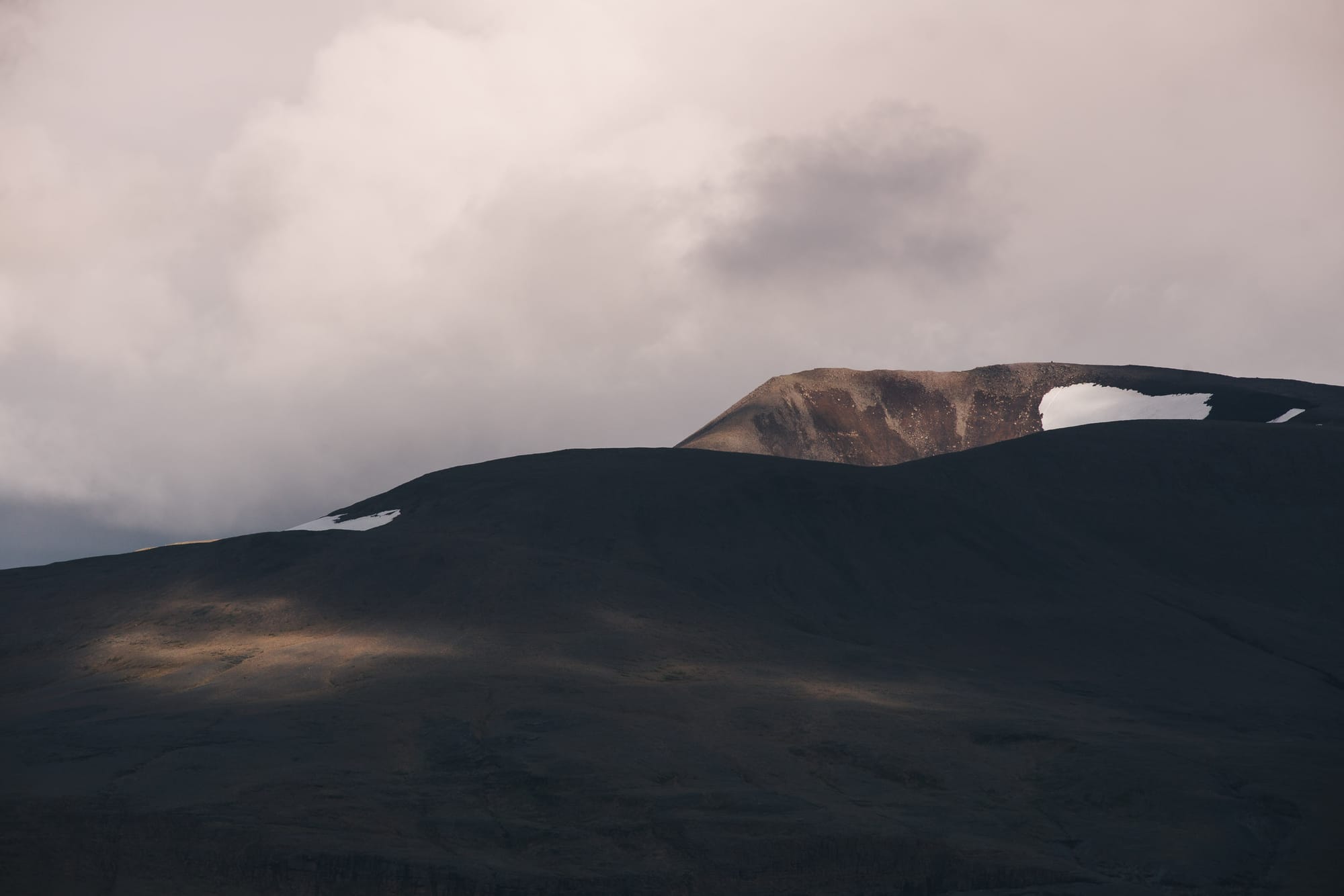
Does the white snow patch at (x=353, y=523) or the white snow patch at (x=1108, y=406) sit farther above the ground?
the white snow patch at (x=1108, y=406)

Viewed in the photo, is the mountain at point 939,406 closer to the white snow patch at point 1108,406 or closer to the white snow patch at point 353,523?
the white snow patch at point 1108,406

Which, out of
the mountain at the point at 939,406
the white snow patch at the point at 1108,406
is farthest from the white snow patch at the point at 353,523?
the white snow patch at the point at 1108,406

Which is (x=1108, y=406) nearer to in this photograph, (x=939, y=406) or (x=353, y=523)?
(x=939, y=406)

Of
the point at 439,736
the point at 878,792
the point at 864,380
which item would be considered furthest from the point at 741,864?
the point at 864,380

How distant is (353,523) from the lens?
237 feet

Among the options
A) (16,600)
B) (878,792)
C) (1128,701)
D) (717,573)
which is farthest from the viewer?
(717,573)

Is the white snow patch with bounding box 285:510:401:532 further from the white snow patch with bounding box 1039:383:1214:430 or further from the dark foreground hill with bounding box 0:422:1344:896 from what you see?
the white snow patch with bounding box 1039:383:1214:430

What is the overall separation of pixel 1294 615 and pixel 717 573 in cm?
2718

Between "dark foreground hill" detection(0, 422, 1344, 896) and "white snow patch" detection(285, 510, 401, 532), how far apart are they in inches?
50.8

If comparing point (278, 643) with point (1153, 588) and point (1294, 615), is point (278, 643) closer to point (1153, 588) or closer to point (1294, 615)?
point (1153, 588)

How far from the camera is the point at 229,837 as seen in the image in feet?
89.5

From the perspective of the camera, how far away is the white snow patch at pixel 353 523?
228ft

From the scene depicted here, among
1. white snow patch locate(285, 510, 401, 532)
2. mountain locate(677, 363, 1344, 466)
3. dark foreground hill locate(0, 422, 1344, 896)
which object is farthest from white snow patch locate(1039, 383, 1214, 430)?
white snow patch locate(285, 510, 401, 532)

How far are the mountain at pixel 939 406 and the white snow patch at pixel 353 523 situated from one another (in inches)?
1974
